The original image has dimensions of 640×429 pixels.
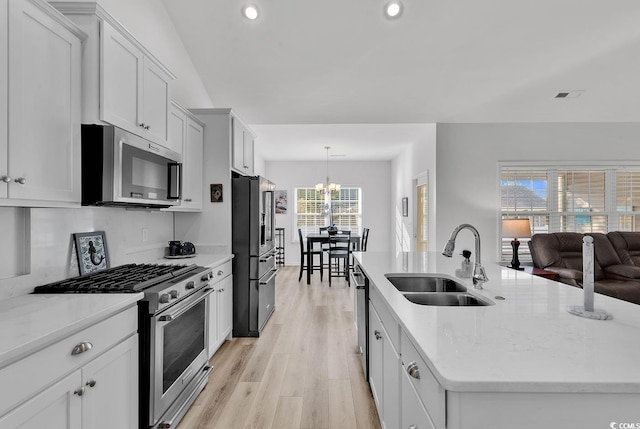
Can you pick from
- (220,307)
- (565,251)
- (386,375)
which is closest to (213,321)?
(220,307)

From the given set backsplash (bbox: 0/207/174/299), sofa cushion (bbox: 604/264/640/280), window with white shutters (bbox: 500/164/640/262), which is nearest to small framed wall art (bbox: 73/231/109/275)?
backsplash (bbox: 0/207/174/299)

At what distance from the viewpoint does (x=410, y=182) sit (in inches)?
253

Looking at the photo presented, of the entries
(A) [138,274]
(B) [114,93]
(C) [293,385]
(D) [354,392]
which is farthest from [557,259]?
(B) [114,93]

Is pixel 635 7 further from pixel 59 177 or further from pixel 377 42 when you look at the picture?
pixel 59 177

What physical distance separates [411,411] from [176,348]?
1.49m

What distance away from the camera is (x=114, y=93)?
187cm

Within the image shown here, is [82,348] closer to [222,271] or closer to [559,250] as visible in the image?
[222,271]

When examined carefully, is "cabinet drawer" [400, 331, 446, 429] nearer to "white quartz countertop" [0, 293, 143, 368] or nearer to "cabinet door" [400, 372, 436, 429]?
"cabinet door" [400, 372, 436, 429]

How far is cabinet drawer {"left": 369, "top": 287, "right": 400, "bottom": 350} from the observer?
4.60ft

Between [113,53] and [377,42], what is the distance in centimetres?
251

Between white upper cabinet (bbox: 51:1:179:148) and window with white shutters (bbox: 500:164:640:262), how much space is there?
465 cm

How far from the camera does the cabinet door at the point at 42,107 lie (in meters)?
1.36

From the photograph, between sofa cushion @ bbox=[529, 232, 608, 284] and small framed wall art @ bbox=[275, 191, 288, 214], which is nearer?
sofa cushion @ bbox=[529, 232, 608, 284]

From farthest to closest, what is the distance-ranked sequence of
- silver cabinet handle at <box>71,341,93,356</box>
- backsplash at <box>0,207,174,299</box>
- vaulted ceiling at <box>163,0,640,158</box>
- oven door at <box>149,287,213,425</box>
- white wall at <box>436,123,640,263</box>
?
1. white wall at <box>436,123,640,263</box>
2. vaulted ceiling at <box>163,0,640,158</box>
3. oven door at <box>149,287,213,425</box>
4. backsplash at <box>0,207,174,299</box>
5. silver cabinet handle at <box>71,341,93,356</box>
